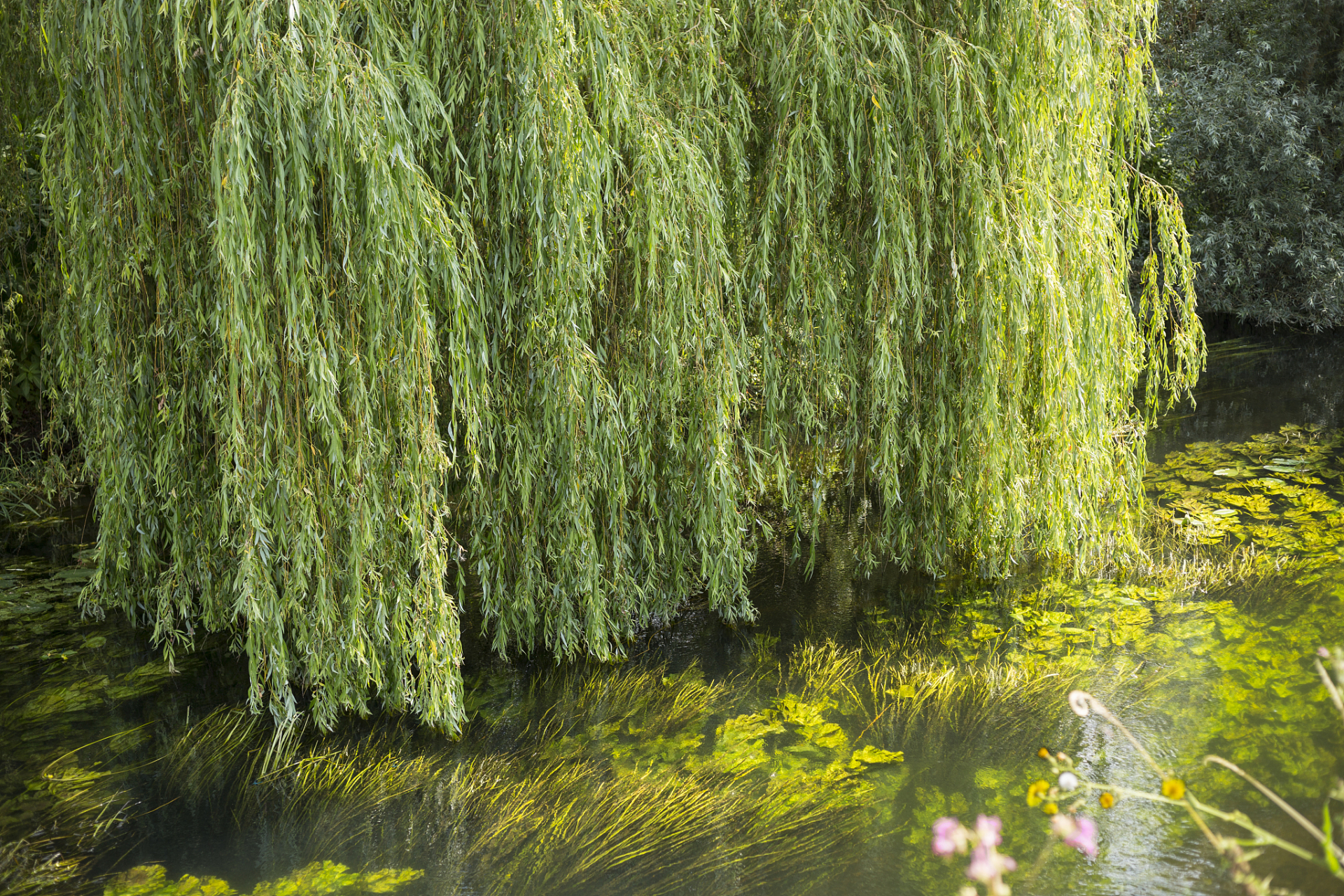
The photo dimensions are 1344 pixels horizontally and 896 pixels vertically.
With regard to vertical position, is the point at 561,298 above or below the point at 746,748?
above

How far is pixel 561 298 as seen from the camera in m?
3.56

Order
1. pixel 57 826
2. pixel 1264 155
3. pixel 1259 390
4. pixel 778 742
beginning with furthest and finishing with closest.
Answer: pixel 1264 155 < pixel 1259 390 < pixel 778 742 < pixel 57 826

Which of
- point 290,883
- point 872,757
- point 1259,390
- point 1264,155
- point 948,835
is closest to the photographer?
point 948,835

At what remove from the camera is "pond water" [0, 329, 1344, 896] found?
2883mm

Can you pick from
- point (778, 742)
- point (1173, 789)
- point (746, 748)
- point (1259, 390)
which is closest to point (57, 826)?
point (746, 748)

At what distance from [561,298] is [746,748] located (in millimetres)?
1752

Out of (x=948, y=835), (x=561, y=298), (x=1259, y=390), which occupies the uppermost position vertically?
(x=561, y=298)

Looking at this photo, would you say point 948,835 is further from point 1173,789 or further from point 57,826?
point 57,826

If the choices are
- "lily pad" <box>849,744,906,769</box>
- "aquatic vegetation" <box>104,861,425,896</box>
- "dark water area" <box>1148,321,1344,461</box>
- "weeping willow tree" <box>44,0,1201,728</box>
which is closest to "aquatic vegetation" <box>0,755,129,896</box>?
"aquatic vegetation" <box>104,861,425,896</box>

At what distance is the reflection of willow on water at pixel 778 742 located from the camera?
294 centimetres

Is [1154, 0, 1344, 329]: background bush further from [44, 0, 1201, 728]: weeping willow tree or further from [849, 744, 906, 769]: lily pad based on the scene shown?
[849, 744, 906, 769]: lily pad

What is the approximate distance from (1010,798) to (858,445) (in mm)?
1928

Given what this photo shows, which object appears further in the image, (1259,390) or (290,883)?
(1259,390)

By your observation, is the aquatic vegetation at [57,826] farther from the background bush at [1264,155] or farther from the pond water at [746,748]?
the background bush at [1264,155]
